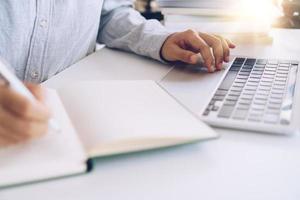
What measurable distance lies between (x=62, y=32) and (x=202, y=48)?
1.11 feet

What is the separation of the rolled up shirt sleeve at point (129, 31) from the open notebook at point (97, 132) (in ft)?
0.93

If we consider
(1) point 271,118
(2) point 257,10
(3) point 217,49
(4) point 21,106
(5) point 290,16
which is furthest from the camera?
(5) point 290,16

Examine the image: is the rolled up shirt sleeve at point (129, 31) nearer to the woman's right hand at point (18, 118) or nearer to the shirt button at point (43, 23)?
the shirt button at point (43, 23)

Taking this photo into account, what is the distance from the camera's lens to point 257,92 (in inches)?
24.4

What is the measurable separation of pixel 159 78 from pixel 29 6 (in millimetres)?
307

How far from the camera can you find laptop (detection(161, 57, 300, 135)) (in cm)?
53

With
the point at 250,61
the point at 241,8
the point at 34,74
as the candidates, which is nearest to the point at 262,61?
the point at 250,61

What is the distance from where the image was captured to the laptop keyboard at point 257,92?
0.55m

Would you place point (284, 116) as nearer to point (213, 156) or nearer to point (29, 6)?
point (213, 156)

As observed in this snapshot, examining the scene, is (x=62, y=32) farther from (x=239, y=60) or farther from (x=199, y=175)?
(x=199, y=175)

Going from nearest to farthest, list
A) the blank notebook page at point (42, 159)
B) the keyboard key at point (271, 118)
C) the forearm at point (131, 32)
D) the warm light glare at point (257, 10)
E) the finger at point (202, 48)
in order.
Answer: the blank notebook page at point (42, 159) < the keyboard key at point (271, 118) < the finger at point (202, 48) < the forearm at point (131, 32) < the warm light glare at point (257, 10)

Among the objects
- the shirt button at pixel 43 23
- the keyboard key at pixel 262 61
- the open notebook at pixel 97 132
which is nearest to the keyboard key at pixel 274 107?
the open notebook at pixel 97 132

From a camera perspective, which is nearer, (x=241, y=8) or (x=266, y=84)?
(x=266, y=84)

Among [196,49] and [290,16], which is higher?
[196,49]
